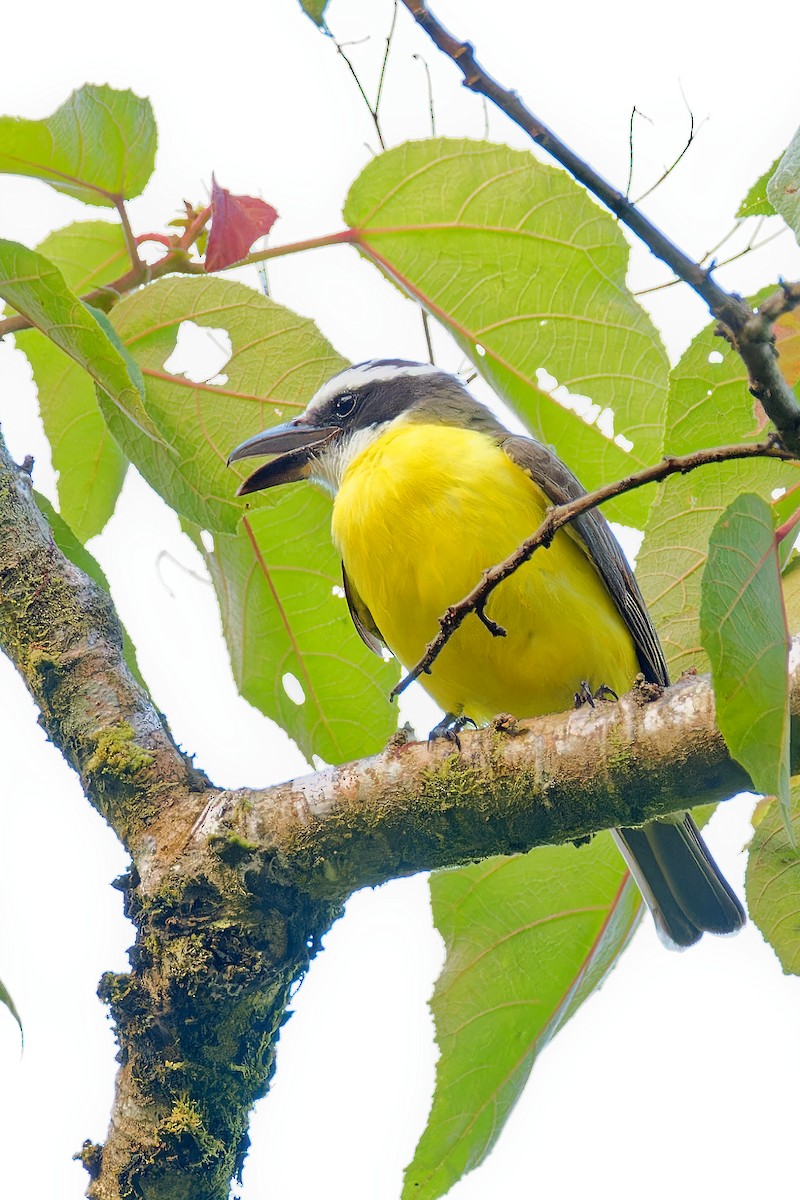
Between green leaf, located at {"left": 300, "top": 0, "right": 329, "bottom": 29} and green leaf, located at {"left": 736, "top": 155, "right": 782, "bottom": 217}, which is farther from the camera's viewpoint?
green leaf, located at {"left": 736, "top": 155, "right": 782, "bottom": 217}

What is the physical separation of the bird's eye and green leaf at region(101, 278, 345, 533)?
43.6 inches

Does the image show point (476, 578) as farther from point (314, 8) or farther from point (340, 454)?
point (314, 8)

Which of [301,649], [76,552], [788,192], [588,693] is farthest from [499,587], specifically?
[788,192]

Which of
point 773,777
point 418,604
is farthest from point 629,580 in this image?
point 773,777

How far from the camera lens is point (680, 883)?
3551mm

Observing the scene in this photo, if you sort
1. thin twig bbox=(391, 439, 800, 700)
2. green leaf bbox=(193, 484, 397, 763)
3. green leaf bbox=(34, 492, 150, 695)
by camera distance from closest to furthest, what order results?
thin twig bbox=(391, 439, 800, 700) → green leaf bbox=(34, 492, 150, 695) → green leaf bbox=(193, 484, 397, 763)

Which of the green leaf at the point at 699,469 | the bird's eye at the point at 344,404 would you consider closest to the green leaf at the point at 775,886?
the green leaf at the point at 699,469

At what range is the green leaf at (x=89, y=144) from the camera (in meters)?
2.58

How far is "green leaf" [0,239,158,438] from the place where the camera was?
212 centimetres

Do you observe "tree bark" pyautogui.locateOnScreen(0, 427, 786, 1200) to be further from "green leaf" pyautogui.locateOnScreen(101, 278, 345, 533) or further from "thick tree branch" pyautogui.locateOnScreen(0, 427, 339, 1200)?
"green leaf" pyautogui.locateOnScreen(101, 278, 345, 533)

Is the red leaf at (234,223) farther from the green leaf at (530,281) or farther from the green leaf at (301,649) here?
the green leaf at (301,649)

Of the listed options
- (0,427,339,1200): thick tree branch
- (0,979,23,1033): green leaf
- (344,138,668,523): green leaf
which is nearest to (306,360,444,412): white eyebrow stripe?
(344,138,668,523): green leaf

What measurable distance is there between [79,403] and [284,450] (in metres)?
0.76

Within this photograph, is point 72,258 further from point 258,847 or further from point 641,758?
point 641,758
